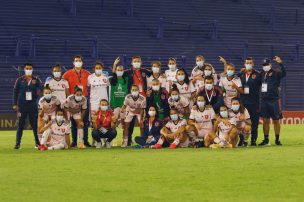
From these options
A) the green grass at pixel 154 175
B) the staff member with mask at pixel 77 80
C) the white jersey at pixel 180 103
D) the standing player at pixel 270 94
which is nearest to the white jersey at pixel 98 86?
the staff member with mask at pixel 77 80

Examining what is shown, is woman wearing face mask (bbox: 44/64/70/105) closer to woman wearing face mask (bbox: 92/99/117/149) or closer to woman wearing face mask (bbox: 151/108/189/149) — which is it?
woman wearing face mask (bbox: 92/99/117/149)

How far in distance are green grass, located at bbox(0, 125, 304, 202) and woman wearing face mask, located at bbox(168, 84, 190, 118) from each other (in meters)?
1.92

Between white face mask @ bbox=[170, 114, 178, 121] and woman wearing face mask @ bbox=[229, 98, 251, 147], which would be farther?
woman wearing face mask @ bbox=[229, 98, 251, 147]

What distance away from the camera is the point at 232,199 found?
10867 mm

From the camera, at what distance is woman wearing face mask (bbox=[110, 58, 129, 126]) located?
21.7 m

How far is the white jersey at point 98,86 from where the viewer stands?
70.5ft

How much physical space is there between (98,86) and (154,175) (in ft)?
26.8

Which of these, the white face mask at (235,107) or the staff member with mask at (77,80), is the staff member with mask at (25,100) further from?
the white face mask at (235,107)

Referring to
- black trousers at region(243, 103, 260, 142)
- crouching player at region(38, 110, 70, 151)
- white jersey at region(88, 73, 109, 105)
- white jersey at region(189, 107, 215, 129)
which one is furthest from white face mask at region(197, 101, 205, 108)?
crouching player at region(38, 110, 70, 151)
